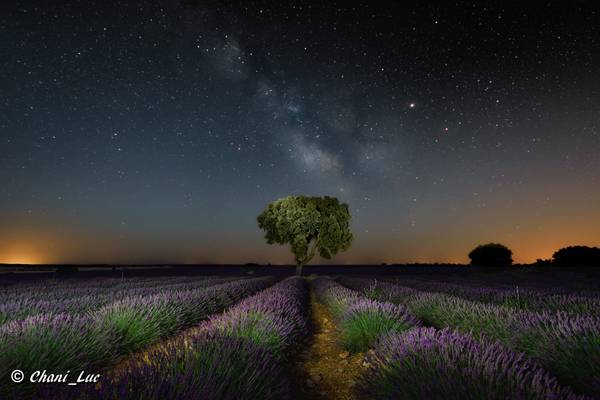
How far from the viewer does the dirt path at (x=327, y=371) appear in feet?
10.6

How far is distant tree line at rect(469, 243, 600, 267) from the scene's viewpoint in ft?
143

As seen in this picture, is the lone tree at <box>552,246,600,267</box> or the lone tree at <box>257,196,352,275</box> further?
the lone tree at <box>552,246,600,267</box>

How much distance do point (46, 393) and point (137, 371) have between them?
0.51 meters

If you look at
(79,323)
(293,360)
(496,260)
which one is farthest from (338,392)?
(496,260)

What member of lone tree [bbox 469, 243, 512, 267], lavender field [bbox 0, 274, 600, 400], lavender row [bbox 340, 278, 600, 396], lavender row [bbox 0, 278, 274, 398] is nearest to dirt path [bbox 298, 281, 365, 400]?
lavender field [bbox 0, 274, 600, 400]

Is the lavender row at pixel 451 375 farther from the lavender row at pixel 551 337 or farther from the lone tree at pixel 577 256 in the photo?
the lone tree at pixel 577 256

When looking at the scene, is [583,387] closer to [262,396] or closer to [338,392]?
[338,392]

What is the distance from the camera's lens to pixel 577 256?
4506cm

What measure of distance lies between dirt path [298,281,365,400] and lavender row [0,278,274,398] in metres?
2.12

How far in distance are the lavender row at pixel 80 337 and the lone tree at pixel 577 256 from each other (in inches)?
2109

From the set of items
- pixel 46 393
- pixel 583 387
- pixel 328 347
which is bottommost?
pixel 328 347

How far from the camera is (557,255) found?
48188mm

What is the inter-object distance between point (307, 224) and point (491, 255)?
171 ft

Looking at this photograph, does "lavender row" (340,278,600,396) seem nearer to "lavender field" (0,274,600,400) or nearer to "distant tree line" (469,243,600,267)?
"lavender field" (0,274,600,400)
